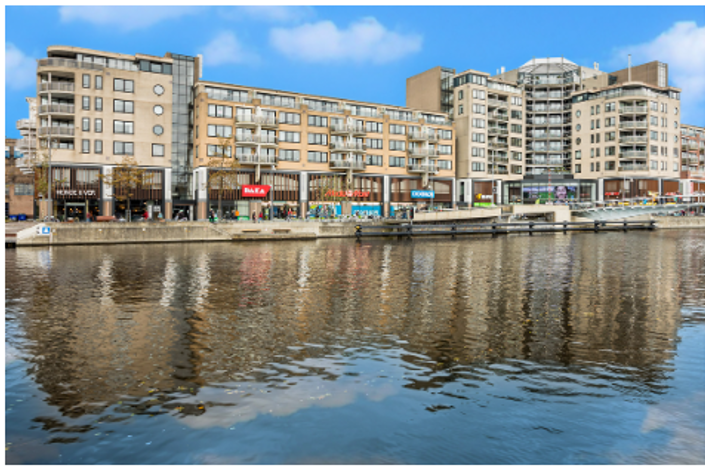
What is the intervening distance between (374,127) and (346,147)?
28.6 ft

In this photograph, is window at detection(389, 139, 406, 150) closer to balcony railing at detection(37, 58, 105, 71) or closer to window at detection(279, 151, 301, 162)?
window at detection(279, 151, 301, 162)

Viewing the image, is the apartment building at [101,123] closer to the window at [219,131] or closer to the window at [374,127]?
Answer: the window at [219,131]

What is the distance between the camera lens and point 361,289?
23.3 metres

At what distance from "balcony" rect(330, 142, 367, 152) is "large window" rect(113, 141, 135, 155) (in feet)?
105

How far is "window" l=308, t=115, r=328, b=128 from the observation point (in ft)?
306

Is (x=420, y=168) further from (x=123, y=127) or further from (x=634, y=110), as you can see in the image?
(x=123, y=127)

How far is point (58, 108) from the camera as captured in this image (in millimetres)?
76188

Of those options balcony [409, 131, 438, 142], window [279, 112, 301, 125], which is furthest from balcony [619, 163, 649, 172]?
window [279, 112, 301, 125]

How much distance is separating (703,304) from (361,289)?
12615 mm

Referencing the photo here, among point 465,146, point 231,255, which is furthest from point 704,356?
point 465,146

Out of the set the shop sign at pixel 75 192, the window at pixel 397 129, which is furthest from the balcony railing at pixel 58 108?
the window at pixel 397 129

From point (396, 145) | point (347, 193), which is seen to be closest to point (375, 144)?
point (396, 145)

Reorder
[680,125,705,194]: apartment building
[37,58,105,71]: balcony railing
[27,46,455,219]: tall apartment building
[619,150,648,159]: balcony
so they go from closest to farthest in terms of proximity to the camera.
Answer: [37,58,105,71]: balcony railing < [27,46,455,219]: tall apartment building < [619,150,648,159]: balcony < [680,125,705,194]: apartment building

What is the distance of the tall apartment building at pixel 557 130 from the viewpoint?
113125 mm
